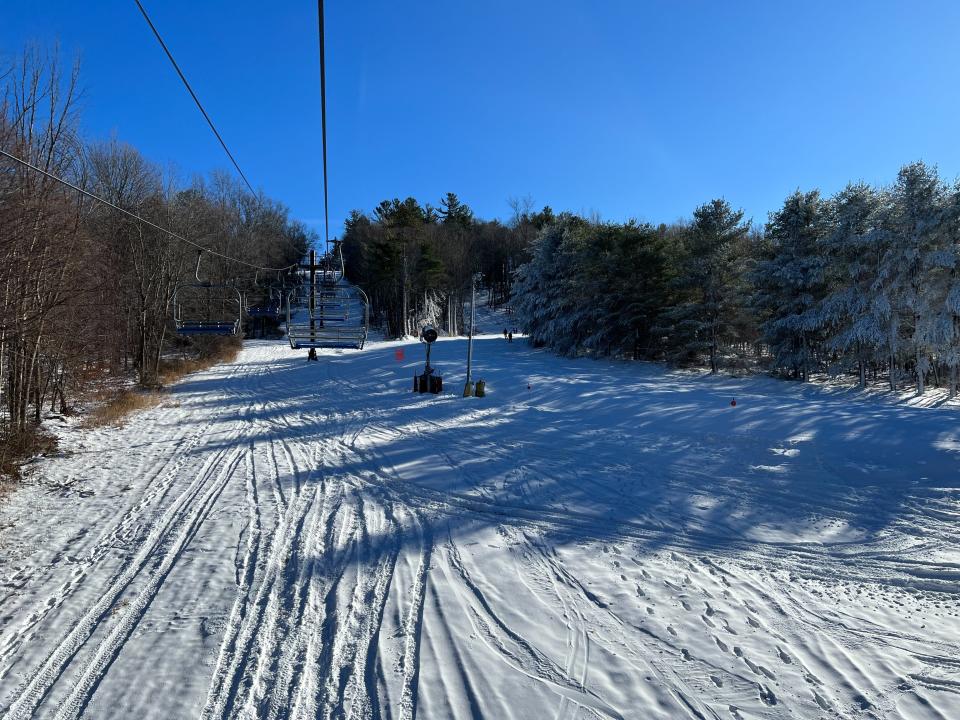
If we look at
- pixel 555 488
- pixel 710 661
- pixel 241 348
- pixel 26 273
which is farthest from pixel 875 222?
pixel 241 348

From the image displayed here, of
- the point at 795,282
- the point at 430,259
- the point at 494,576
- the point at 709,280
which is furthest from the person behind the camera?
the point at 430,259

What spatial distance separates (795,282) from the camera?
70.7 ft

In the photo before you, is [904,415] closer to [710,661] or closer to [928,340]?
[928,340]

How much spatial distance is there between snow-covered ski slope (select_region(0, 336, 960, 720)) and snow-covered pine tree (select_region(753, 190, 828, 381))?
475 inches

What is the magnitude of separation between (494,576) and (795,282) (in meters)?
22.2

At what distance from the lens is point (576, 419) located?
44.1 ft

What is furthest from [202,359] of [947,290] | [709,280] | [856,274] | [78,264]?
[947,290]

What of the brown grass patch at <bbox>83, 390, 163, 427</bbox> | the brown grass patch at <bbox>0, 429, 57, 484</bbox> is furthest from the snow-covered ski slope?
the brown grass patch at <bbox>83, 390, 163, 427</bbox>

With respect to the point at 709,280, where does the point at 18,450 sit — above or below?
below

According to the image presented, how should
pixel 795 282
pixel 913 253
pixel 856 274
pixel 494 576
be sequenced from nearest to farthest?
1. pixel 494 576
2. pixel 913 253
3. pixel 856 274
4. pixel 795 282

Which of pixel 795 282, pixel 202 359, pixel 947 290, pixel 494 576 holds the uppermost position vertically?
pixel 795 282

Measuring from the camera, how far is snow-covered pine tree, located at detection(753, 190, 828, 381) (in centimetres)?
2164

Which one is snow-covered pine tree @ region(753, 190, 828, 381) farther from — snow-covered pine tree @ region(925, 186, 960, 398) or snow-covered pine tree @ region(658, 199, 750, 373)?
snow-covered pine tree @ region(925, 186, 960, 398)

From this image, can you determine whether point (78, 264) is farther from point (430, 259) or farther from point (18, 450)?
point (430, 259)
